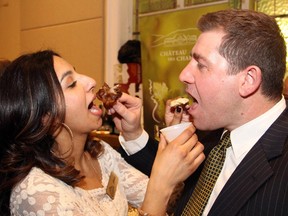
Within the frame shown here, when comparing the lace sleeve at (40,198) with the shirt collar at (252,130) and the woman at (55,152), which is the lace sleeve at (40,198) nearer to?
the woman at (55,152)

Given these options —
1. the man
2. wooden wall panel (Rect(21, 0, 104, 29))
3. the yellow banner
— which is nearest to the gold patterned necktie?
the man

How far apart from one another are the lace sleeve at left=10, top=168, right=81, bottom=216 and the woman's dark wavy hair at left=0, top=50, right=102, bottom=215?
0.22ft

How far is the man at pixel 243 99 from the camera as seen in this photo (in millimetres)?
1244

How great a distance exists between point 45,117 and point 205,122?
0.62 metres

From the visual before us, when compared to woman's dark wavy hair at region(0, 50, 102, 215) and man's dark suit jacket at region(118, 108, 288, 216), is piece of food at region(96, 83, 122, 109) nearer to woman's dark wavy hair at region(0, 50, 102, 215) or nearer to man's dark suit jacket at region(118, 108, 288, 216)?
woman's dark wavy hair at region(0, 50, 102, 215)

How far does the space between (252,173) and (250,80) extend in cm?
32

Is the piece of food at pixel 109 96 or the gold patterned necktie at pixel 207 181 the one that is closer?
the gold patterned necktie at pixel 207 181

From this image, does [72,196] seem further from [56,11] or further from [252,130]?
[56,11]

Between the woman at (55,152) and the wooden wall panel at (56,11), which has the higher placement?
the wooden wall panel at (56,11)

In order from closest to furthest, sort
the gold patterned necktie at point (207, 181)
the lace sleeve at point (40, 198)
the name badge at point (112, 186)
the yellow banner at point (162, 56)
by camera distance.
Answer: the lace sleeve at point (40, 198) < the gold patterned necktie at point (207, 181) < the name badge at point (112, 186) < the yellow banner at point (162, 56)

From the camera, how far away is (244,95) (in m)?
1.35

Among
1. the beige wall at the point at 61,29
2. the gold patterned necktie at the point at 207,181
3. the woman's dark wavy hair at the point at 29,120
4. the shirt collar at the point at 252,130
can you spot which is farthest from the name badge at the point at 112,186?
the beige wall at the point at 61,29

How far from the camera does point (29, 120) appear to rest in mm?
1451

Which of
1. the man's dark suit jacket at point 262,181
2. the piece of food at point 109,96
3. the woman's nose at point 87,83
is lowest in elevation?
the man's dark suit jacket at point 262,181
